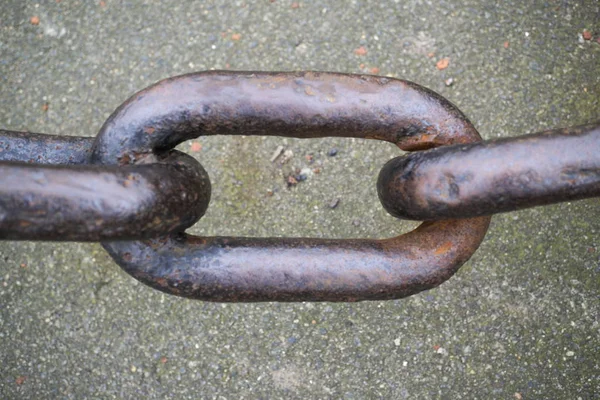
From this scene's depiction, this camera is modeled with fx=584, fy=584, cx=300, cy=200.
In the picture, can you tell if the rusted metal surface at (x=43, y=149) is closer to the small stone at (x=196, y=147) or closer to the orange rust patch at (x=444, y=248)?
the orange rust patch at (x=444, y=248)

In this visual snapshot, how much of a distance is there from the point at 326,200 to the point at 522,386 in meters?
0.77

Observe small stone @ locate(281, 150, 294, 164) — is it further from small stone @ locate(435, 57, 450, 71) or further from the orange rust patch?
the orange rust patch

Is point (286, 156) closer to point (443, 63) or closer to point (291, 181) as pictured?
point (291, 181)

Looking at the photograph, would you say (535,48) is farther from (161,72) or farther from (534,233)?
(161,72)

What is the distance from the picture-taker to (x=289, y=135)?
0.99 metres

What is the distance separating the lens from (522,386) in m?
1.67

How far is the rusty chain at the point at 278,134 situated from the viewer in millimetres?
786

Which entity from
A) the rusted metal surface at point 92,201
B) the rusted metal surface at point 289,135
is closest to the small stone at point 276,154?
the rusted metal surface at point 289,135

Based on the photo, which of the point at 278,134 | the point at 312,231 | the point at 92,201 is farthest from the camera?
the point at 312,231

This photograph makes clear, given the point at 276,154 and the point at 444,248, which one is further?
the point at 276,154

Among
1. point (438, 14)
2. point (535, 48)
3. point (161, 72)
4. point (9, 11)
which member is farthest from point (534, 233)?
point (9, 11)

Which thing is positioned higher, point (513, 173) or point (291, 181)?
point (513, 173)

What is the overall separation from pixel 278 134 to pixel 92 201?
340 mm

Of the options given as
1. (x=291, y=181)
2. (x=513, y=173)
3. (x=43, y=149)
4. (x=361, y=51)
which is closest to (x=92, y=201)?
(x=43, y=149)
